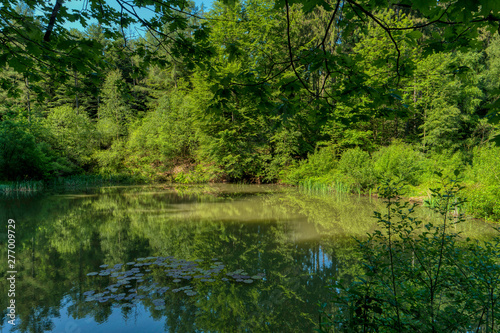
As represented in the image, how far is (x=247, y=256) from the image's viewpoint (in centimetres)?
522

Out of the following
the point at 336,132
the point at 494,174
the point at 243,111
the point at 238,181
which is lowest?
the point at 238,181

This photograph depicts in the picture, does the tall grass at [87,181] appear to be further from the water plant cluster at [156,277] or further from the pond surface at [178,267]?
the water plant cluster at [156,277]

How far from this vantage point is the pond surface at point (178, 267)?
3232 mm

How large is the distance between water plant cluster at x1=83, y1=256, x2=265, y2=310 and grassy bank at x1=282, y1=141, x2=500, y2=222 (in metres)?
3.87

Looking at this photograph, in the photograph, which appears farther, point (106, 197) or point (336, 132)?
point (336, 132)

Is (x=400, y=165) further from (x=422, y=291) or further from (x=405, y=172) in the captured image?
(x=422, y=291)

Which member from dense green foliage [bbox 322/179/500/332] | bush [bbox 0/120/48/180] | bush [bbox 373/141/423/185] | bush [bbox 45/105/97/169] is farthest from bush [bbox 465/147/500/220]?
bush [bbox 45/105/97/169]

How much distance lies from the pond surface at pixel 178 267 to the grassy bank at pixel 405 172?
900 millimetres

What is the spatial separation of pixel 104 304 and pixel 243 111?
15.9m

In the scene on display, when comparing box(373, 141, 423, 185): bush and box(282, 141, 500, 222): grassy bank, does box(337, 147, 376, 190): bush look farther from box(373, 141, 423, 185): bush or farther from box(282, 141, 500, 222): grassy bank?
box(373, 141, 423, 185): bush

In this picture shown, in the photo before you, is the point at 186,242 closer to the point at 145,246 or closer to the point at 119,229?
the point at 145,246

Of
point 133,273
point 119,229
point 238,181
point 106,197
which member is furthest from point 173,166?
point 133,273

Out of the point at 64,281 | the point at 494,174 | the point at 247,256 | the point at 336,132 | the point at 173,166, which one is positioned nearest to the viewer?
the point at 64,281

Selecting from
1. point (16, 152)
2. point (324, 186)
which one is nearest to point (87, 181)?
point (16, 152)
